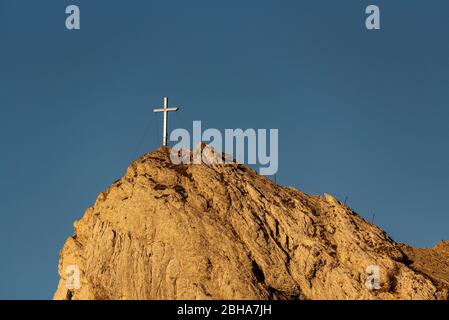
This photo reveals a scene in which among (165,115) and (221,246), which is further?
(165,115)

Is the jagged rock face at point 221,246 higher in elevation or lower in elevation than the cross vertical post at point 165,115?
lower

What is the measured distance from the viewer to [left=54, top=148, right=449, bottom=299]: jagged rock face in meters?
70.2

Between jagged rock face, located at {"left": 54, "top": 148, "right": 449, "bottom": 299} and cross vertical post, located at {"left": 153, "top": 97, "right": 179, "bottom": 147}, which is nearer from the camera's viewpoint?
jagged rock face, located at {"left": 54, "top": 148, "right": 449, "bottom": 299}

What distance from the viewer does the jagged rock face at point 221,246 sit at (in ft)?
230

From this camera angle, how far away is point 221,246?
7138 centimetres

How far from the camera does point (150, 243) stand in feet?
235

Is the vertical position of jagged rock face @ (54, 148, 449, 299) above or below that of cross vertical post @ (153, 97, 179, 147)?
below

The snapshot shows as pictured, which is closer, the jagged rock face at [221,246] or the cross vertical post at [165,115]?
the jagged rock face at [221,246]

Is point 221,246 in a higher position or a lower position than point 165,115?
lower
